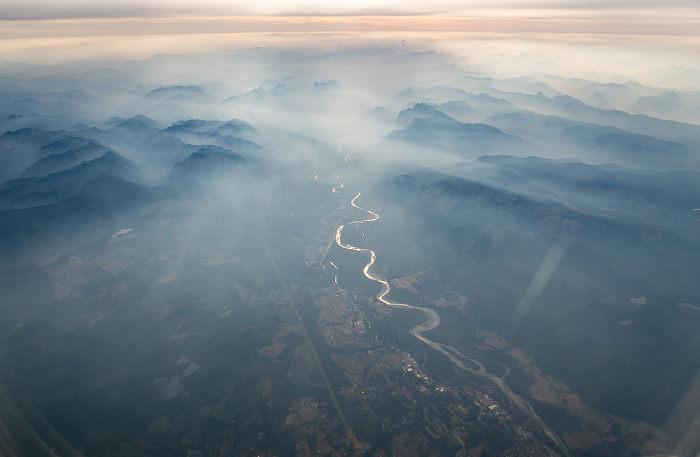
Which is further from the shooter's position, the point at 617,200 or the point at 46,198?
the point at 46,198

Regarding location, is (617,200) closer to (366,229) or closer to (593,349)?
(593,349)

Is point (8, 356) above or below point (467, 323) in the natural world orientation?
below

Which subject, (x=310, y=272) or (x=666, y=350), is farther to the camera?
(x=310, y=272)

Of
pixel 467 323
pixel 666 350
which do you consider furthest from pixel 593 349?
pixel 467 323

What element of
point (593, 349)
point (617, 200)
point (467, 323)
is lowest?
point (467, 323)

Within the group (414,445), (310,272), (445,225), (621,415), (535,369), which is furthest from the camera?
(445,225)

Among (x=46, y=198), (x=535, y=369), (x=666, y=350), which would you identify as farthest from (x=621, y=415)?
(x=46, y=198)

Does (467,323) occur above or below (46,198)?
above

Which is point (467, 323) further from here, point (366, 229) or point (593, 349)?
point (366, 229)

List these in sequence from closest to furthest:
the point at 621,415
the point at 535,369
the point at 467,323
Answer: the point at 621,415 → the point at 535,369 → the point at 467,323
